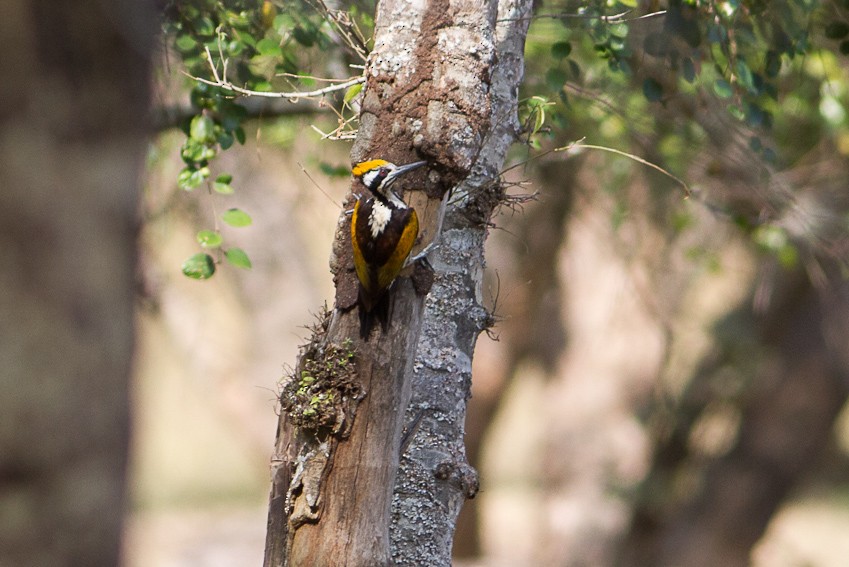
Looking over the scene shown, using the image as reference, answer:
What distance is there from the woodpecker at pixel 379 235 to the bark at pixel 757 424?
5289 millimetres

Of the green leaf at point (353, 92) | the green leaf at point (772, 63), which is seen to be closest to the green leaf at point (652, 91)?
the green leaf at point (772, 63)

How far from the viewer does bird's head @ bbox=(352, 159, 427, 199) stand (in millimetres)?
2092

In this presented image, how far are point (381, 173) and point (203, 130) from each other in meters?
1.05

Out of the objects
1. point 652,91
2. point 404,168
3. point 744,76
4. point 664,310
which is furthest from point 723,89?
point 664,310

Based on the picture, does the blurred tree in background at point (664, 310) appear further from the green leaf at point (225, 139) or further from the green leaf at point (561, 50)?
the green leaf at point (561, 50)

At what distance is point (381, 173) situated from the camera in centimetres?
210

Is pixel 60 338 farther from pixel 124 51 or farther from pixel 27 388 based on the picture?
pixel 124 51

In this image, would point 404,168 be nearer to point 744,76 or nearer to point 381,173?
point 381,173

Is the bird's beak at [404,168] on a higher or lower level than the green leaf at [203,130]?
lower

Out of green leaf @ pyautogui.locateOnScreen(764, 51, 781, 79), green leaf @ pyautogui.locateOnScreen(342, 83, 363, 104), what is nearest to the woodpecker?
green leaf @ pyautogui.locateOnScreen(342, 83, 363, 104)

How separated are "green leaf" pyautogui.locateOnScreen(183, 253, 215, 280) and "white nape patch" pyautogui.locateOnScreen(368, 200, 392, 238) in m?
0.82

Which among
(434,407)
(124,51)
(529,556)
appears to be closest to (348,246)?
(434,407)

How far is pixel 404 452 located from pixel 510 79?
107cm

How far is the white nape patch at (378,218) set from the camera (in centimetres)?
208
